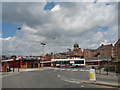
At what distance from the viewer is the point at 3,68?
44.1 m

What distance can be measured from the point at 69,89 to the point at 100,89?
2273mm

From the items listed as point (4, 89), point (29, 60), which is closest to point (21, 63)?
point (29, 60)

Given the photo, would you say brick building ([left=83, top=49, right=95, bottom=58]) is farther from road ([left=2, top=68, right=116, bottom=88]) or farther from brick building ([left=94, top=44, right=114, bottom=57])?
road ([left=2, top=68, right=116, bottom=88])

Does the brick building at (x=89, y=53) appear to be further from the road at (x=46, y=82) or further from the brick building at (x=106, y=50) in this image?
the road at (x=46, y=82)

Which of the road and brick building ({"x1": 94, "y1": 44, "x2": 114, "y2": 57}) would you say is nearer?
the road

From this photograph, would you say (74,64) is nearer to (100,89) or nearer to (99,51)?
(100,89)

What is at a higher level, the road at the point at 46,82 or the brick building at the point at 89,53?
the brick building at the point at 89,53

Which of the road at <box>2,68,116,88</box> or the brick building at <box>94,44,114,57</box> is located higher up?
the brick building at <box>94,44,114,57</box>

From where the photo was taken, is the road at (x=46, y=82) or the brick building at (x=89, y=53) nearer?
the road at (x=46, y=82)

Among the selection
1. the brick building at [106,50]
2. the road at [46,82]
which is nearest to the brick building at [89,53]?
the brick building at [106,50]

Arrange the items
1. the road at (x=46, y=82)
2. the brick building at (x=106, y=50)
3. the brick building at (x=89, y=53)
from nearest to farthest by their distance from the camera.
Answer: the road at (x=46, y=82), the brick building at (x=106, y=50), the brick building at (x=89, y=53)

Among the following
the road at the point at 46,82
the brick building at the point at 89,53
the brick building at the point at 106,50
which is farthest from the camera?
the brick building at the point at 89,53

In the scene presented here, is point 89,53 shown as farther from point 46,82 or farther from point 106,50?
point 46,82

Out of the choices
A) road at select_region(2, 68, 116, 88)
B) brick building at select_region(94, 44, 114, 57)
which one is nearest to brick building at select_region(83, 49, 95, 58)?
brick building at select_region(94, 44, 114, 57)
